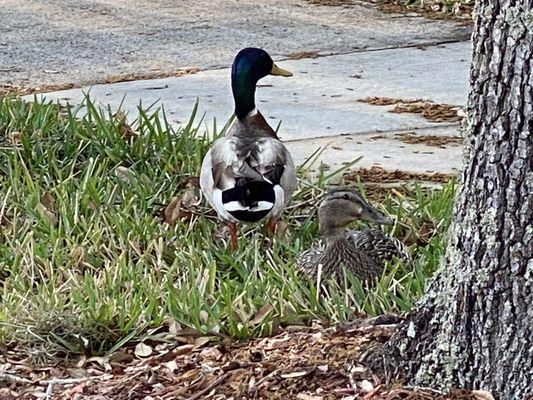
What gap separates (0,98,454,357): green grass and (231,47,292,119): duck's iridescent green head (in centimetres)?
36

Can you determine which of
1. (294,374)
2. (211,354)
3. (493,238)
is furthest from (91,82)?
(493,238)

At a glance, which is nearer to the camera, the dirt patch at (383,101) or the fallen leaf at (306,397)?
the fallen leaf at (306,397)

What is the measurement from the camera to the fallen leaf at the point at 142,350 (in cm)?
430

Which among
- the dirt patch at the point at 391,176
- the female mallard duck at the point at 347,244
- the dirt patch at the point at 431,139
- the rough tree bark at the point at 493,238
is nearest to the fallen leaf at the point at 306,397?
the rough tree bark at the point at 493,238

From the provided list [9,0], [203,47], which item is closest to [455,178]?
[203,47]

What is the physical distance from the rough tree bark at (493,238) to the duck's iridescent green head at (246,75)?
292 centimetres

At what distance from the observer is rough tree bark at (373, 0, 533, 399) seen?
3.29 metres

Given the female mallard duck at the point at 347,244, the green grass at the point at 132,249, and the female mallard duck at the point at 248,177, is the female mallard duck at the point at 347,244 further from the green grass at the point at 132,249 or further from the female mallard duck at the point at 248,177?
the female mallard duck at the point at 248,177

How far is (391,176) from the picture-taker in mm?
6645

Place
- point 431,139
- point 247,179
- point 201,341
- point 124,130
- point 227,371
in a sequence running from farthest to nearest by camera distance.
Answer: point 431,139, point 124,130, point 247,179, point 201,341, point 227,371

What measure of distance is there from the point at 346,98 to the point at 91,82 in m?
1.86

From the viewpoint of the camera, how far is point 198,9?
37.5 ft

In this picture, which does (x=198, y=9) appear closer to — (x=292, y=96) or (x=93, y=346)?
(x=292, y=96)

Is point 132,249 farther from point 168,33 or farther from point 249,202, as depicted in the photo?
point 168,33
